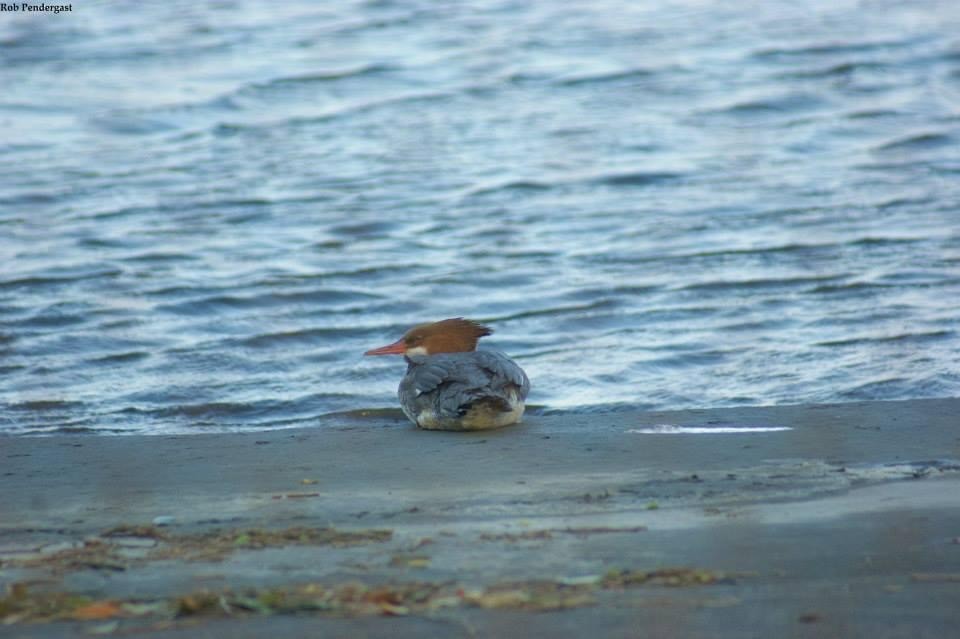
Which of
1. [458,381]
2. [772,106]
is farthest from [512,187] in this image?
[458,381]

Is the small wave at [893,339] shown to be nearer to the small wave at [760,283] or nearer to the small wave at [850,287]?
the small wave at [850,287]

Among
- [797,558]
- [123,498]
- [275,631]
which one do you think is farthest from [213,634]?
[123,498]

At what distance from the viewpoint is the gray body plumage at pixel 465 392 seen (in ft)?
22.0

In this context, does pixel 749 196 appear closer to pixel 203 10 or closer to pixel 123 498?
pixel 123 498

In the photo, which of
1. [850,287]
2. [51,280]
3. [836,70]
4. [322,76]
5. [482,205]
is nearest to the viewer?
[850,287]

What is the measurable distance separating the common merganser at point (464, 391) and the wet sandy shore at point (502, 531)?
11cm

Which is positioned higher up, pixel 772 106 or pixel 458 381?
pixel 458 381

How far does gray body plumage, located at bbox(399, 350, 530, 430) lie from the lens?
22.0 ft

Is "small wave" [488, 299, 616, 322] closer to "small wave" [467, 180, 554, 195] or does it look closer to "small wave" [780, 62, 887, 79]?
"small wave" [467, 180, 554, 195]

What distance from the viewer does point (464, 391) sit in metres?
6.73

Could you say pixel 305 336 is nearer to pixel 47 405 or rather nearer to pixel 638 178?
pixel 47 405

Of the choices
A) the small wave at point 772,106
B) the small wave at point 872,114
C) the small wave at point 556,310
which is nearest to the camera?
the small wave at point 556,310

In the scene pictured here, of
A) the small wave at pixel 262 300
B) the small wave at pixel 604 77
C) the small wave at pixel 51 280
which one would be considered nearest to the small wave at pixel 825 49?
the small wave at pixel 604 77

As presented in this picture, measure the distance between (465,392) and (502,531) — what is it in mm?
2234
